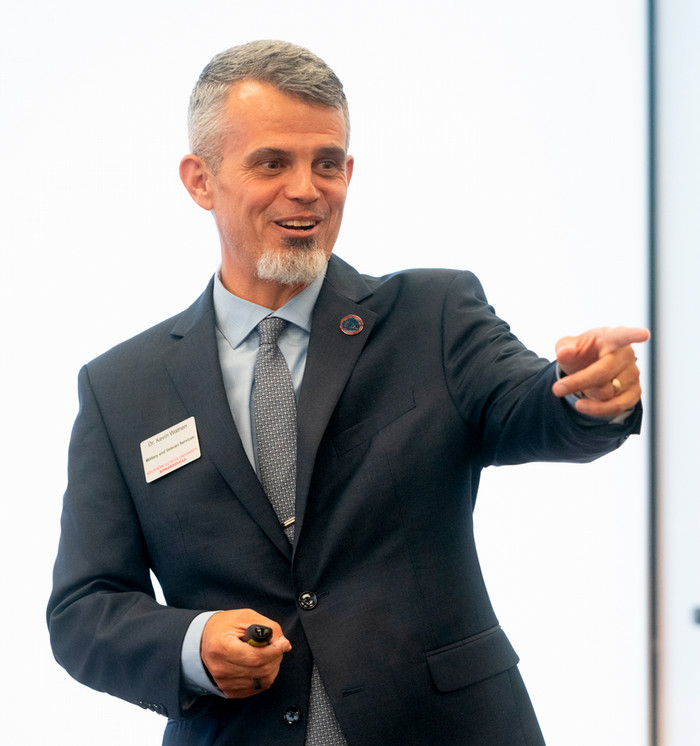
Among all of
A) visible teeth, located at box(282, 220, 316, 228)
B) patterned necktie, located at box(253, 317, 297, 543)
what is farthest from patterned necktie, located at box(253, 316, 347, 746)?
visible teeth, located at box(282, 220, 316, 228)

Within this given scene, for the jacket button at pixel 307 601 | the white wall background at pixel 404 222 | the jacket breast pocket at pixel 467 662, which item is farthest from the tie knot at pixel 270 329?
the white wall background at pixel 404 222

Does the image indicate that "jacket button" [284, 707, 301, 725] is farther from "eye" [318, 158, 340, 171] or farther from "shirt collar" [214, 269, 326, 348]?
"eye" [318, 158, 340, 171]

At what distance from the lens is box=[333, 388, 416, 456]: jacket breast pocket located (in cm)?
147

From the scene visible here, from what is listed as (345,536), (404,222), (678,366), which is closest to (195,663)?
(345,536)

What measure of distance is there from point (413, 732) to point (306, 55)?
3.69 feet

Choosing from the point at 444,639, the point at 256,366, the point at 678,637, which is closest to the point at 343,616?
the point at 444,639

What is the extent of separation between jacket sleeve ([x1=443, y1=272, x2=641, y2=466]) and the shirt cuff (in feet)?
1.66

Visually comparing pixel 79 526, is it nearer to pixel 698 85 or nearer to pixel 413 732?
pixel 413 732

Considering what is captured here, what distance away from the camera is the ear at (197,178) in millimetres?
1714

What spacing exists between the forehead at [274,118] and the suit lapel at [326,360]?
25 cm

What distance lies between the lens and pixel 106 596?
1.47 meters

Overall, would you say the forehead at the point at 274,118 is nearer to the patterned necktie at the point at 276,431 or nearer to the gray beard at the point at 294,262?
the gray beard at the point at 294,262

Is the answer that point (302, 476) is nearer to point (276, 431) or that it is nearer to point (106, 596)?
point (276, 431)

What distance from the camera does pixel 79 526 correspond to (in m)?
1.54
